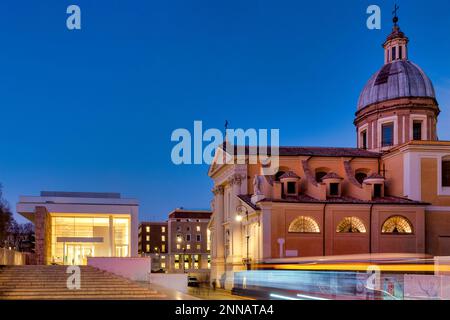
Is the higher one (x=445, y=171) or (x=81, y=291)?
(x=445, y=171)

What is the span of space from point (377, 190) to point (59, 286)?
3716cm

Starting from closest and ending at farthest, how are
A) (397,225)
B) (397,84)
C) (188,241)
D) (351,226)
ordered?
1. (351,226)
2. (397,225)
3. (397,84)
4. (188,241)

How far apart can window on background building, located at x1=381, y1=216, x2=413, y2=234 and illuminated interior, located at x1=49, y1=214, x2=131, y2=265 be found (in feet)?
78.3

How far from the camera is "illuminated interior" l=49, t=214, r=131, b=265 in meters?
43.6

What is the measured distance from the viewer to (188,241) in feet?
389

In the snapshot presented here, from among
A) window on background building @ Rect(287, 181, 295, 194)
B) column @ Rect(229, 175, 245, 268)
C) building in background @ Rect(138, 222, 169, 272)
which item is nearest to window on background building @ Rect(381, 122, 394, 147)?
window on background building @ Rect(287, 181, 295, 194)

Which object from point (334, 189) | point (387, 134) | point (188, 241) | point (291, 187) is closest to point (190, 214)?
point (188, 241)

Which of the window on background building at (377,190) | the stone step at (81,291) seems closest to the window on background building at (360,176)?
the window on background building at (377,190)

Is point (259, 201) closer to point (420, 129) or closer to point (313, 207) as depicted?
point (313, 207)

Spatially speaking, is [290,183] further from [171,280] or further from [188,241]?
[188,241]
